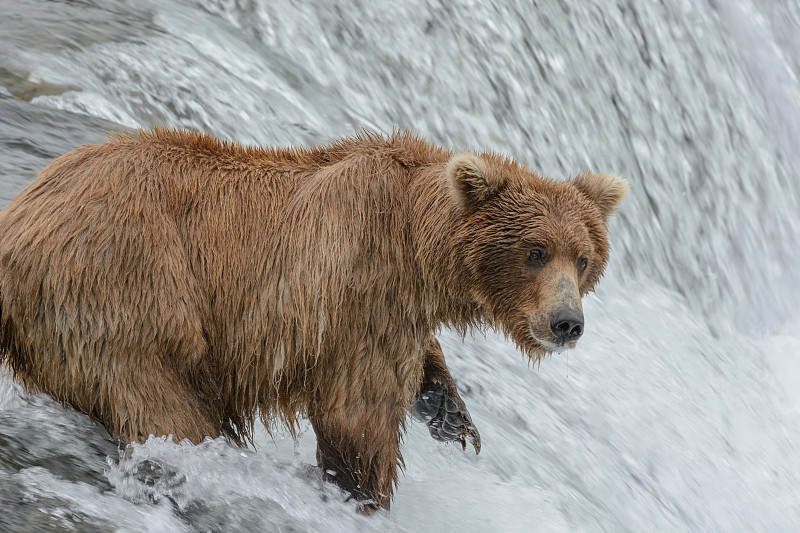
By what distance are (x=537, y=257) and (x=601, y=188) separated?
536mm

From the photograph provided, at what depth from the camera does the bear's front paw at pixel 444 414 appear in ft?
15.8

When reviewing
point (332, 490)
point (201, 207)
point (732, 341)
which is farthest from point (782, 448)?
point (201, 207)

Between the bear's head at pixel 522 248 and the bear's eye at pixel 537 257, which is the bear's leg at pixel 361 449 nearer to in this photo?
the bear's head at pixel 522 248

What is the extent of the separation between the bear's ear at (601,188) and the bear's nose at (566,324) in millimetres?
660

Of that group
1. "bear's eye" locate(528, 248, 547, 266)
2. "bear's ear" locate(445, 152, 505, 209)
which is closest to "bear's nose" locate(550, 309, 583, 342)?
"bear's eye" locate(528, 248, 547, 266)

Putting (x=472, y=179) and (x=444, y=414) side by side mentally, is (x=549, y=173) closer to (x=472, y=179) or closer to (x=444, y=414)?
(x=444, y=414)

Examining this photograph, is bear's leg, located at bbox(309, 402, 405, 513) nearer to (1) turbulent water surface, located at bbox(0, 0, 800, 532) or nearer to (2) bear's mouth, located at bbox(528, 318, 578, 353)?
(1) turbulent water surface, located at bbox(0, 0, 800, 532)

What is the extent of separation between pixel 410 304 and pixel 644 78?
7536 millimetres

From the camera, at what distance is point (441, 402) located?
4.85m

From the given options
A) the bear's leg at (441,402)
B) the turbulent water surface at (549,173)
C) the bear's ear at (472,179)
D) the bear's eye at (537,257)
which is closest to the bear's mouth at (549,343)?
the bear's eye at (537,257)

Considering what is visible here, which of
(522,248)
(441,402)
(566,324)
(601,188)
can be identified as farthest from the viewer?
(441,402)

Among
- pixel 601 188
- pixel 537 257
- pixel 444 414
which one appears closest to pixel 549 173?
pixel 444 414

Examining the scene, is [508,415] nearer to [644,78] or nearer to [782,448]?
[782,448]

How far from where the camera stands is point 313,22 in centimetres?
880
